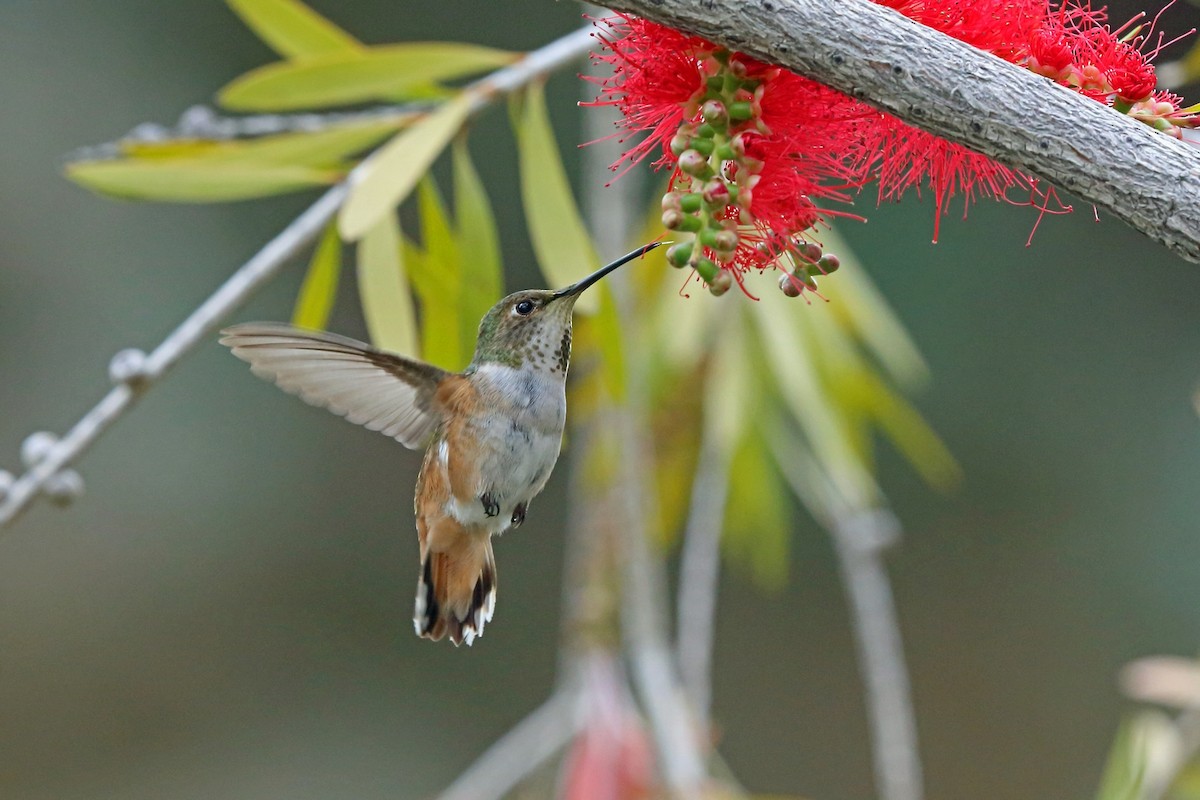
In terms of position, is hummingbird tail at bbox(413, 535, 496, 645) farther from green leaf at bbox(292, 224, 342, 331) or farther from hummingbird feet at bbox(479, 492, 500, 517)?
green leaf at bbox(292, 224, 342, 331)

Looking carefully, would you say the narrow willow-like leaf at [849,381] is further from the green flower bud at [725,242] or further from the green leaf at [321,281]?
the green flower bud at [725,242]

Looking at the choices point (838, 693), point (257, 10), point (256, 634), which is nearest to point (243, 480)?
point (256, 634)

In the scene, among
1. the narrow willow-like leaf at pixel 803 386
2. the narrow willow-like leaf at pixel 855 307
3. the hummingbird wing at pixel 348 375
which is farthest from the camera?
the narrow willow-like leaf at pixel 855 307

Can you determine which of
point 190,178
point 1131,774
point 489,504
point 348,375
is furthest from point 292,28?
point 1131,774

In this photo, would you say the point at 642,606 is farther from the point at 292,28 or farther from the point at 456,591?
the point at 292,28

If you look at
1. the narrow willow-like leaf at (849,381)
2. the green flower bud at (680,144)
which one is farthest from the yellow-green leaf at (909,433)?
the green flower bud at (680,144)

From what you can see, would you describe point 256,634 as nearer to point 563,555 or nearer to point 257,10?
point 563,555

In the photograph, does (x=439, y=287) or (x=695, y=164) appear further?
(x=439, y=287)
